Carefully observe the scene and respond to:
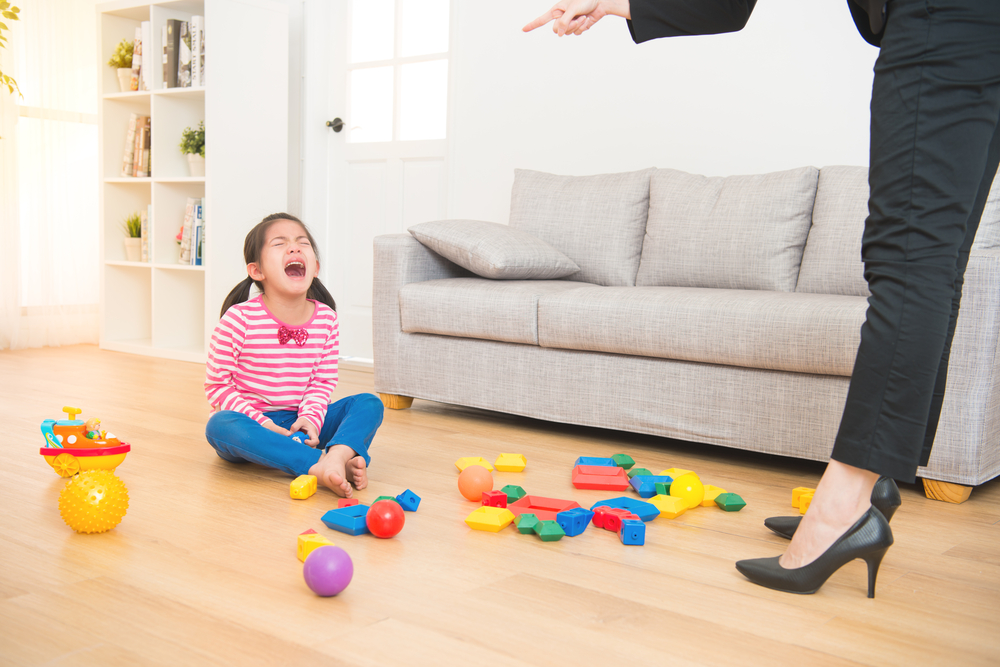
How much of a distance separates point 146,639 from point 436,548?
0.49m

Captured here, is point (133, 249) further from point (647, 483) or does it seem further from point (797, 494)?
point (797, 494)

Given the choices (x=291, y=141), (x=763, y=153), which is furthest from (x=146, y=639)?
(x=291, y=141)

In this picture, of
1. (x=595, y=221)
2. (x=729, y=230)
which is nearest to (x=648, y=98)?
(x=595, y=221)

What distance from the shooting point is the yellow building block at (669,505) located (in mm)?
1519

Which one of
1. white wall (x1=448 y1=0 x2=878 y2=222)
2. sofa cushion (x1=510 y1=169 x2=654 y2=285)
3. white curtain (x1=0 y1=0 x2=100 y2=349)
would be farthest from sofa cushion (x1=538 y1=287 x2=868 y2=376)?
white curtain (x1=0 y1=0 x2=100 y2=349)

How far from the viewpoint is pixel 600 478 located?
5.67ft

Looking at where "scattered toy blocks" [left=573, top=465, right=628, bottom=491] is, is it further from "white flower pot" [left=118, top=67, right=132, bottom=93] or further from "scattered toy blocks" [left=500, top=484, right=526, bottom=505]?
"white flower pot" [left=118, top=67, right=132, bottom=93]

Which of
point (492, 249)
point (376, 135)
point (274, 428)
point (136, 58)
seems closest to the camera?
point (274, 428)

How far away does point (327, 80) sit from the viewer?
3.99 meters

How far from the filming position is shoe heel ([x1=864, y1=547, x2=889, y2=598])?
1.09 metres

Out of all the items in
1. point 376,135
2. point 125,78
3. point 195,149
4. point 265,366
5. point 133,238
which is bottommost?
point 265,366

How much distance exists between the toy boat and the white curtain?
2541 millimetres

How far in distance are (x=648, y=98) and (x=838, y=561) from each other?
2355mm

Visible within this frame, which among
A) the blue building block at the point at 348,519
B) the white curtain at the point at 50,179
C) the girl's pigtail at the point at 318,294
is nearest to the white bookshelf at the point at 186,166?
the white curtain at the point at 50,179
